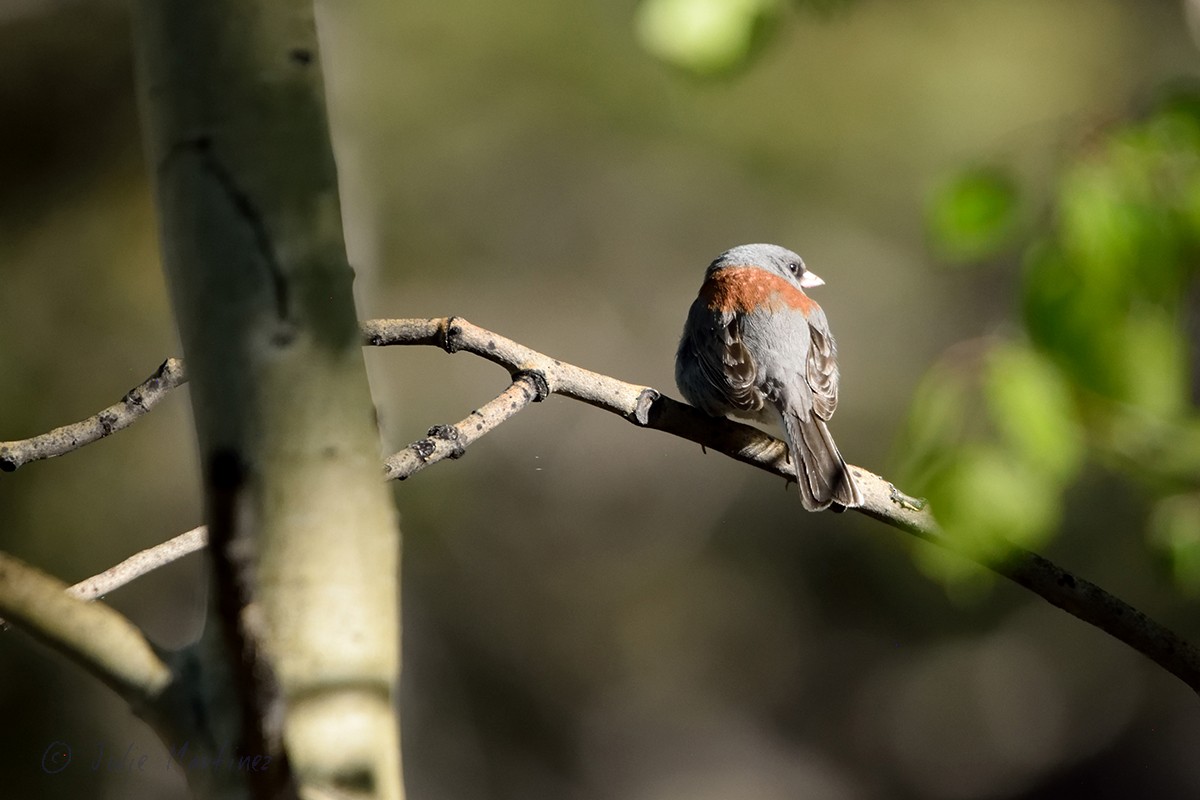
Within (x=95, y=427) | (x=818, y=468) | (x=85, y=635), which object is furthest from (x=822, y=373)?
(x=85, y=635)

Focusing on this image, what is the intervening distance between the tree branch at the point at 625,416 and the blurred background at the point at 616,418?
392 cm

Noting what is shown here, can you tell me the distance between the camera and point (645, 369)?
760 cm

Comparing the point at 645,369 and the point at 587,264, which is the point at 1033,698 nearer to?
the point at 645,369

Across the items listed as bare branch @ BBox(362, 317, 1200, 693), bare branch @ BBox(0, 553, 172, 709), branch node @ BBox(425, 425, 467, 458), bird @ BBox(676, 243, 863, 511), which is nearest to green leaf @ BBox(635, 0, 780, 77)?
bare branch @ BBox(362, 317, 1200, 693)

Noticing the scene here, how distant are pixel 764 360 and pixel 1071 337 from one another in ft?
7.07

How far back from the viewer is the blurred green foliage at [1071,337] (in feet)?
5.27

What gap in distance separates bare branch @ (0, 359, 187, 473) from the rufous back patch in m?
2.31

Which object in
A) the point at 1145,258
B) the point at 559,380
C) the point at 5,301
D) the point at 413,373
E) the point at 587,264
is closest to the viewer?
the point at 1145,258

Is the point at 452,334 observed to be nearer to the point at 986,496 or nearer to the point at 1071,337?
the point at 986,496

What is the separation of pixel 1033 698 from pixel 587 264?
434 cm

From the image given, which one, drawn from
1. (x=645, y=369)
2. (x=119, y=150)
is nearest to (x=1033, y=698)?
(x=645, y=369)

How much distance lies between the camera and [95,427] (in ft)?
6.58

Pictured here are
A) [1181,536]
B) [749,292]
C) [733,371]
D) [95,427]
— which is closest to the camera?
[95,427]

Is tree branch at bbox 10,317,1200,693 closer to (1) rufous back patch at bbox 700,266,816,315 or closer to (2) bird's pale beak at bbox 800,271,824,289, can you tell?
(1) rufous back patch at bbox 700,266,816,315
